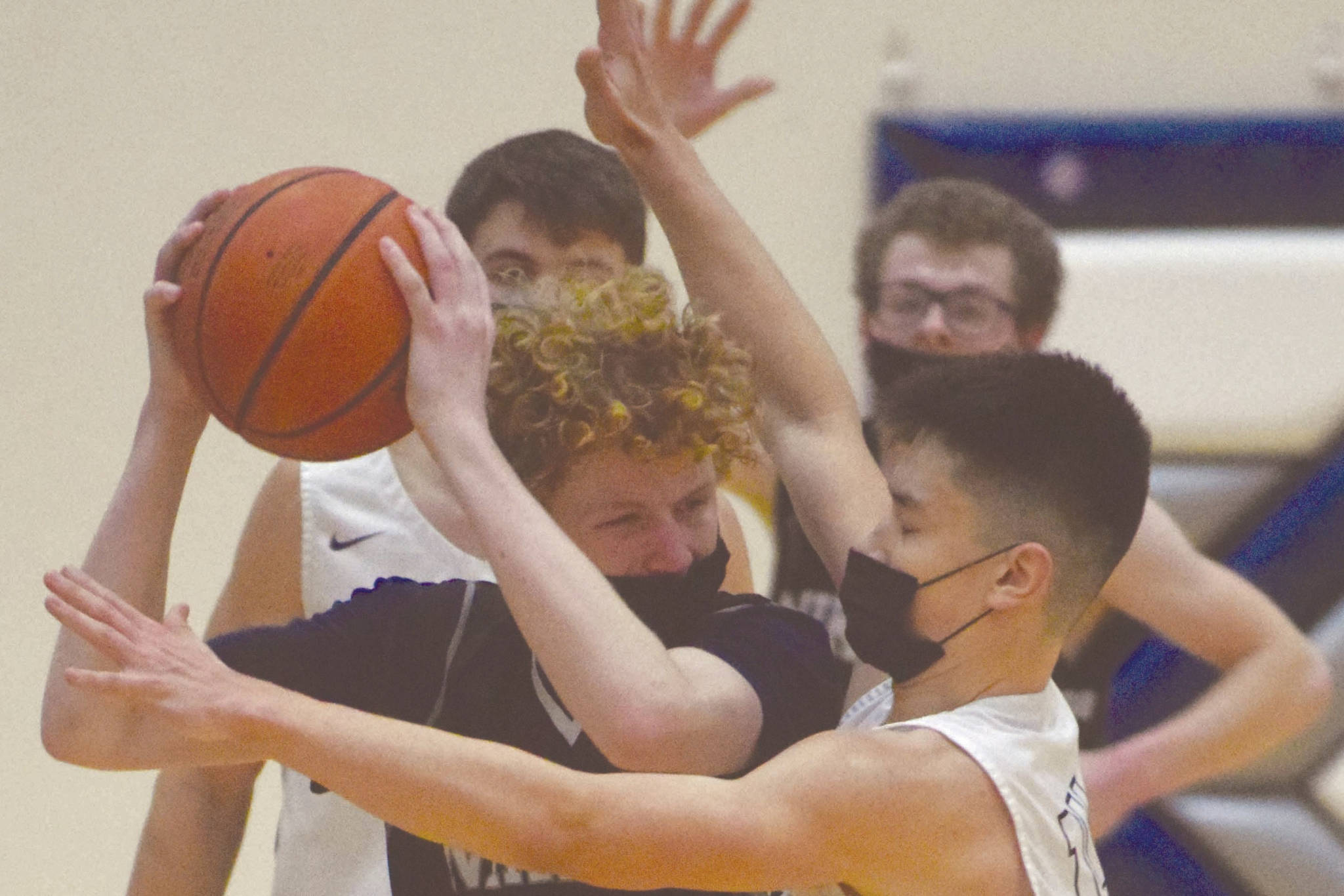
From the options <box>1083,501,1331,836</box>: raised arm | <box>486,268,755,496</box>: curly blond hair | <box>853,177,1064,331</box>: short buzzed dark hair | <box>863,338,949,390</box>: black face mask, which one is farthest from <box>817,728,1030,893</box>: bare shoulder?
<box>853,177,1064,331</box>: short buzzed dark hair

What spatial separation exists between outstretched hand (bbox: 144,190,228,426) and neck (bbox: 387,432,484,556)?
0.35m

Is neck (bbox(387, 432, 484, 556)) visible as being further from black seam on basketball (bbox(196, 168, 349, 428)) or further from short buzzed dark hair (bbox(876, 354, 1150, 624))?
short buzzed dark hair (bbox(876, 354, 1150, 624))

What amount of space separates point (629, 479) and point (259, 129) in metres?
2.48

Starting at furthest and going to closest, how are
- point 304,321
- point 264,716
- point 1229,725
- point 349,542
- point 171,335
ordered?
point 1229,725
point 349,542
point 171,335
point 304,321
point 264,716

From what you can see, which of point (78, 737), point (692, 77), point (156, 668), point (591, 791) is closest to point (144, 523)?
point (78, 737)

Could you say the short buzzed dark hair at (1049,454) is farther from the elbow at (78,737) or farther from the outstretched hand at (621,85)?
the elbow at (78,737)

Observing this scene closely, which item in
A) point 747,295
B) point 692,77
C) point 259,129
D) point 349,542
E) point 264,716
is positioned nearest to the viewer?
point 264,716

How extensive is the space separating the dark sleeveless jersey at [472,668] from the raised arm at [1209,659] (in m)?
1.23

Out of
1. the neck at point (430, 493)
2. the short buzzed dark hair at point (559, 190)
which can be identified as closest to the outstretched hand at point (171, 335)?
the neck at point (430, 493)

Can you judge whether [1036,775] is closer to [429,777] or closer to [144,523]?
[429,777]

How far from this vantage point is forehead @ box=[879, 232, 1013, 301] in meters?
2.84

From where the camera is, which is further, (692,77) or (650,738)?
(692,77)

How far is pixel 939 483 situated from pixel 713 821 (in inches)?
16.8

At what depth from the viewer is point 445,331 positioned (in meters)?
Answer: 1.53
